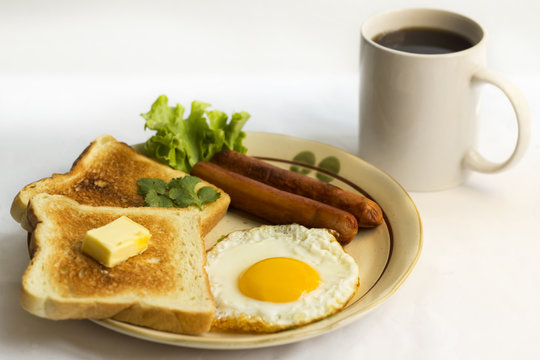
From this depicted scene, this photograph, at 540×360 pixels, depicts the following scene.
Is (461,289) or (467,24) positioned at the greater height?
(467,24)

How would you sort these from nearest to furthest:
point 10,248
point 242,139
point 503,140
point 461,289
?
point 461,289 < point 10,248 < point 242,139 < point 503,140

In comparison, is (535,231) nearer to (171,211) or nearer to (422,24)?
(422,24)

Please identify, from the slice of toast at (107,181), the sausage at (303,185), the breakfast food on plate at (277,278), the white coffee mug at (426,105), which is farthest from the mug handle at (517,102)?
the slice of toast at (107,181)

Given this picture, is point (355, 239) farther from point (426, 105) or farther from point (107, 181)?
point (107, 181)

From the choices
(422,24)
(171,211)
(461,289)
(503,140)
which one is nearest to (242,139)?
(171,211)

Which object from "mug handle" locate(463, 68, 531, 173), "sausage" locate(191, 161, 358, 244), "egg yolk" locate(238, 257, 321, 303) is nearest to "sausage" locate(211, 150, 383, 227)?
"sausage" locate(191, 161, 358, 244)

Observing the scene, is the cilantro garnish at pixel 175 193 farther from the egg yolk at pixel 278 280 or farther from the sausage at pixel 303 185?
the egg yolk at pixel 278 280
